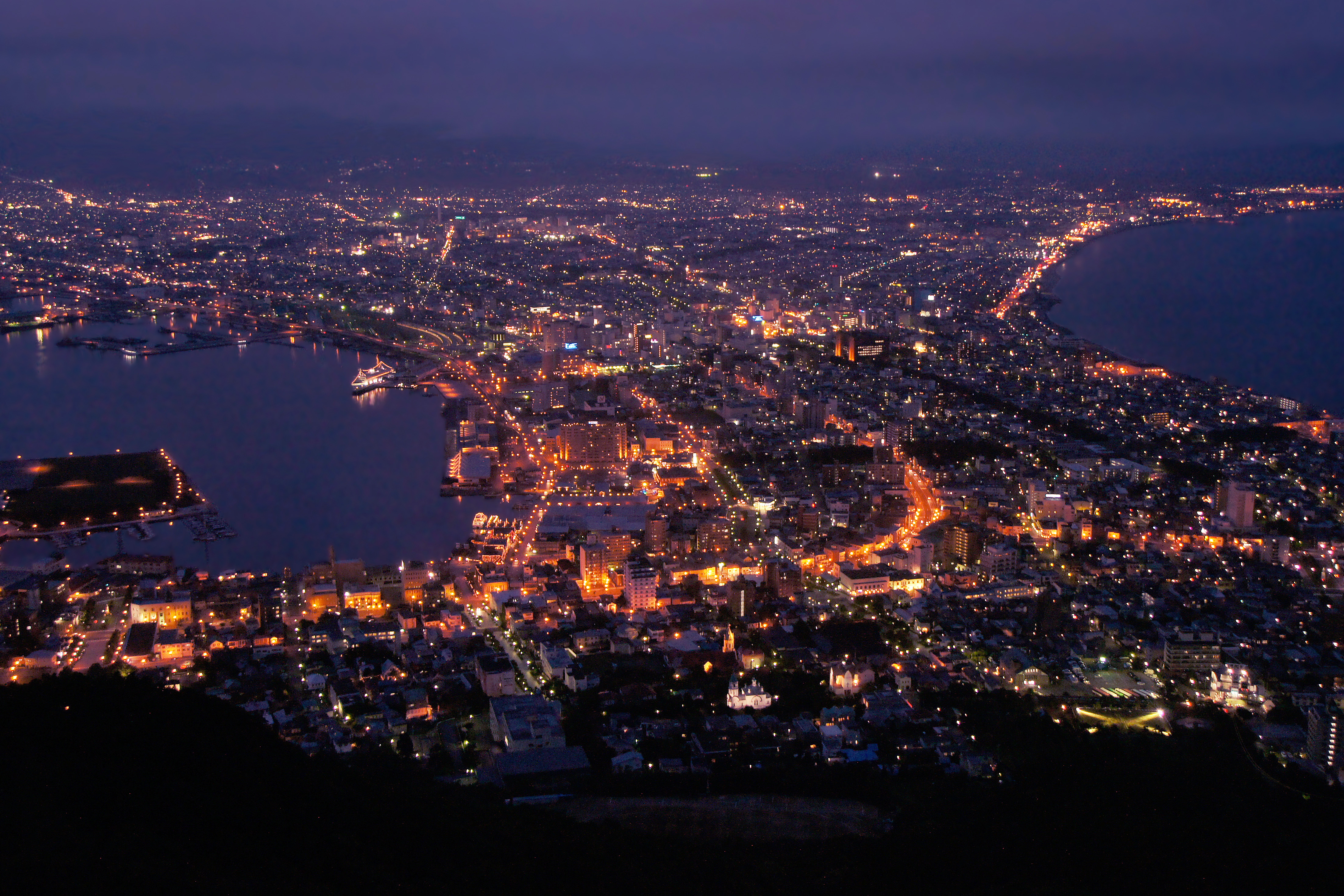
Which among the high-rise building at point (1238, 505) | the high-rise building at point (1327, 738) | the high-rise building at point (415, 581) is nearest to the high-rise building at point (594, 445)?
the high-rise building at point (415, 581)

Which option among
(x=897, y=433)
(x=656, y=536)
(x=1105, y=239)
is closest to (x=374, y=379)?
(x=897, y=433)

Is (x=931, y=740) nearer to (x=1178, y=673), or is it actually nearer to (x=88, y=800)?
(x=1178, y=673)

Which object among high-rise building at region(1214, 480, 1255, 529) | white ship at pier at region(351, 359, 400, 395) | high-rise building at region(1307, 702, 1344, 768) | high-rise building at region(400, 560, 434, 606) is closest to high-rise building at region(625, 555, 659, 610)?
high-rise building at region(400, 560, 434, 606)

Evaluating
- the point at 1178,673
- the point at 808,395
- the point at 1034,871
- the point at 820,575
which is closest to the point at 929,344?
the point at 808,395

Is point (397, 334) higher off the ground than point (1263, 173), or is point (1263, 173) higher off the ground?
point (1263, 173)

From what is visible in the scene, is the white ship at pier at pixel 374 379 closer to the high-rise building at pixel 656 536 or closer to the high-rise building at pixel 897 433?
the high-rise building at pixel 897 433

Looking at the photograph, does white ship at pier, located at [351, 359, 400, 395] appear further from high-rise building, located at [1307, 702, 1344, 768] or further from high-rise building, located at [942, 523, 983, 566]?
high-rise building, located at [1307, 702, 1344, 768]
